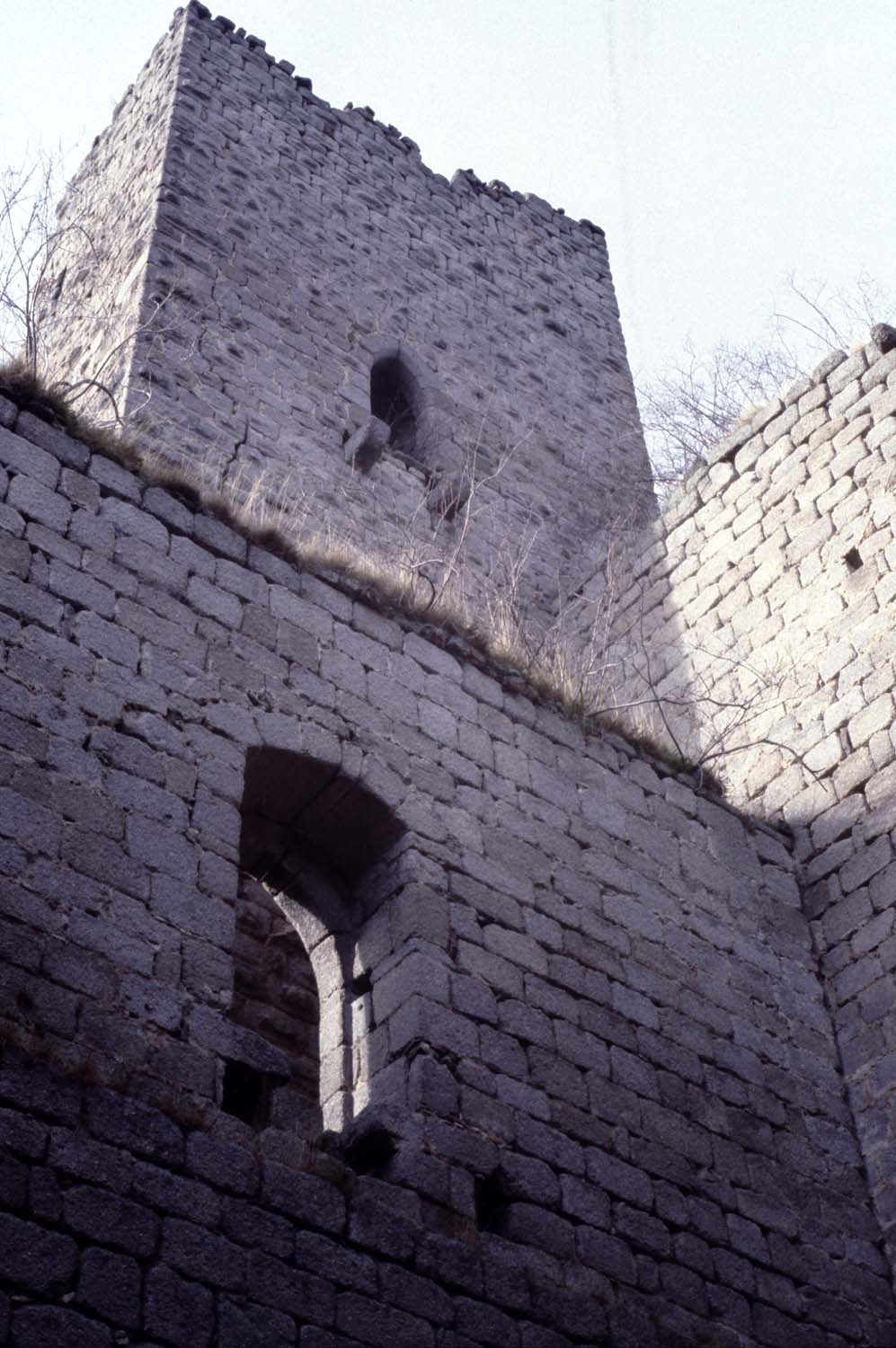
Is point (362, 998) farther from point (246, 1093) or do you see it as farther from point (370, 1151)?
point (246, 1093)

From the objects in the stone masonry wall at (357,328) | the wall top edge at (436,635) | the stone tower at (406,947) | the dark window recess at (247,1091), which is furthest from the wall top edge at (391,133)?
the dark window recess at (247,1091)

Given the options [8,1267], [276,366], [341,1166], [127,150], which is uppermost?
[127,150]

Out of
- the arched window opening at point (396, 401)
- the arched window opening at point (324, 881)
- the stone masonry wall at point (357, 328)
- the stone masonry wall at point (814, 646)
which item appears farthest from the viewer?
the arched window opening at point (396, 401)

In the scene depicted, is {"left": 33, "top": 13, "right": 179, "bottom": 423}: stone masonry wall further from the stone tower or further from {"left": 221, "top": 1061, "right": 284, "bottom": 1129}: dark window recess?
{"left": 221, "top": 1061, "right": 284, "bottom": 1129}: dark window recess

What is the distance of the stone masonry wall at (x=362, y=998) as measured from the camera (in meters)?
4.73

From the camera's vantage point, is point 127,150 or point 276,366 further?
point 127,150

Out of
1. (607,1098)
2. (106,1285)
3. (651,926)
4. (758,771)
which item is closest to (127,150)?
(758,771)

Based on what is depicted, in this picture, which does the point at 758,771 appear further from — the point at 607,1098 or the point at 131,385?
the point at 131,385

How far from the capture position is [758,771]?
884cm

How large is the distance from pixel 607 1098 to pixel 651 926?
101cm

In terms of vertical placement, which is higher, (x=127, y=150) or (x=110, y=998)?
(x=127, y=150)

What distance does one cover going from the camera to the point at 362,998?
6195mm

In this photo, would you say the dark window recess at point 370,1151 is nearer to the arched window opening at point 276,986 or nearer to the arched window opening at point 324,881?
the arched window opening at point 324,881

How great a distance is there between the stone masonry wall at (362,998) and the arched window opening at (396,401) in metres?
4.98
